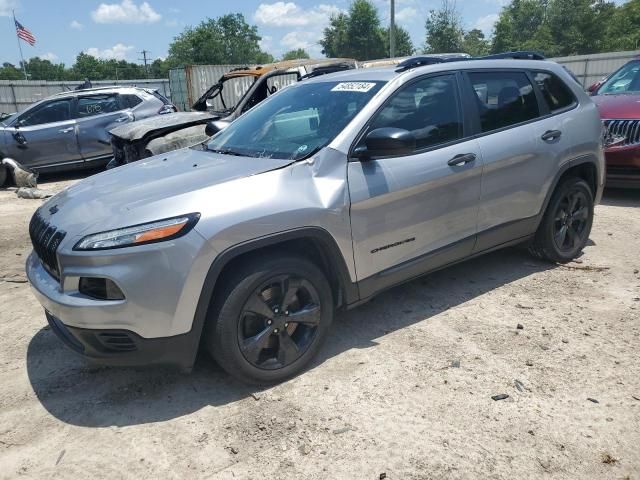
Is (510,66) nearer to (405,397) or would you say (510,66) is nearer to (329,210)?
(329,210)

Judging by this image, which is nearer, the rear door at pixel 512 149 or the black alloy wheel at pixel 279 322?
the black alloy wheel at pixel 279 322

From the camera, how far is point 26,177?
977 cm

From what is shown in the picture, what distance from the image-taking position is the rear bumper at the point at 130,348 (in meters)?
2.67

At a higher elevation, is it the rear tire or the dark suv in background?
the dark suv in background

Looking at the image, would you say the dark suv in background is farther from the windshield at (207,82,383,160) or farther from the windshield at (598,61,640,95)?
the windshield at (598,61,640,95)

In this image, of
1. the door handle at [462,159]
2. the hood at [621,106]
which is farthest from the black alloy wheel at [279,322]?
the hood at [621,106]

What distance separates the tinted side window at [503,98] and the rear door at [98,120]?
27.5 ft

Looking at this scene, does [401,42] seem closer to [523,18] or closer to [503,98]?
[523,18]

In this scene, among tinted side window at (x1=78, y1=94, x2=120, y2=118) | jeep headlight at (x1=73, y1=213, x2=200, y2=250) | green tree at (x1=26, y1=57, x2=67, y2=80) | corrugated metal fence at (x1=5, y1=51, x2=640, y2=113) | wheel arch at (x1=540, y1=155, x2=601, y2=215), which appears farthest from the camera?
green tree at (x1=26, y1=57, x2=67, y2=80)

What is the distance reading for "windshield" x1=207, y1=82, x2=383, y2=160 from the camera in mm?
3385

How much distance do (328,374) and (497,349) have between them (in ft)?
3.70

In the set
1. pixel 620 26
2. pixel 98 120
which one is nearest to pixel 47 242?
pixel 98 120

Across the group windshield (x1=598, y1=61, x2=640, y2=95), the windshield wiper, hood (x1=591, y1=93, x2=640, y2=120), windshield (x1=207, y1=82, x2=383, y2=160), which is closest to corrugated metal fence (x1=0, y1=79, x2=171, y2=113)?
windshield (x1=598, y1=61, x2=640, y2=95)

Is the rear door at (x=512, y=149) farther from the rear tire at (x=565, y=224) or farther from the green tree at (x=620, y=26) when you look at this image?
the green tree at (x=620, y=26)
